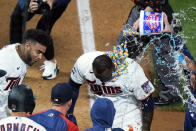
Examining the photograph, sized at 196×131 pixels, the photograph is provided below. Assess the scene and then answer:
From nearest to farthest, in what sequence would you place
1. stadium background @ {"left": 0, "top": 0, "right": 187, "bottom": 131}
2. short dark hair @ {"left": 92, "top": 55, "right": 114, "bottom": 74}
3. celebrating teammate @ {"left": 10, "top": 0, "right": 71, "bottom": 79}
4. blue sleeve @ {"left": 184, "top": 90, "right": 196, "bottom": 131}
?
blue sleeve @ {"left": 184, "top": 90, "right": 196, "bottom": 131}
short dark hair @ {"left": 92, "top": 55, "right": 114, "bottom": 74}
stadium background @ {"left": 0, "top": 0, "right": 187, "bottom": 131}
celebrating teammate @ {"left": 10, "top": 0, "right": 71, "bottom": 79}

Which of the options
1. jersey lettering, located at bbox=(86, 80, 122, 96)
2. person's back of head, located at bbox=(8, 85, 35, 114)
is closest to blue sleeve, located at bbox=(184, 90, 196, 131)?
jersey lettering, located at bbox=(86, 80, 122, 96)

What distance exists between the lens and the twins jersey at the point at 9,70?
15.5 feet

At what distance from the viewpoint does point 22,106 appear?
12.4 feet

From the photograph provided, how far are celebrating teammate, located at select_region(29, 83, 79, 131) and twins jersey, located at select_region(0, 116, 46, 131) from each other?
0.15 meters

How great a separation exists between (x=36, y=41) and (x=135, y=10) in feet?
6.68

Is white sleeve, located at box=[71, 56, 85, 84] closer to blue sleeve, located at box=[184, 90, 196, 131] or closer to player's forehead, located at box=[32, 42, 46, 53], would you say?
player's forehead, located at box=[32, 42, 46, 53]

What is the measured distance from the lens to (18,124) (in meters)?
3.67

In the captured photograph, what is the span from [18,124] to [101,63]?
1.36 m

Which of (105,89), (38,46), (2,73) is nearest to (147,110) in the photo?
(105,89)

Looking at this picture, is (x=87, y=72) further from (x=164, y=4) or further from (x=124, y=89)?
(x=164, y=4)

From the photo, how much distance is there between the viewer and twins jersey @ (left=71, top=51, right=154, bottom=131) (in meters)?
4.93

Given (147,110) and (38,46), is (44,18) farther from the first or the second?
(147,110)

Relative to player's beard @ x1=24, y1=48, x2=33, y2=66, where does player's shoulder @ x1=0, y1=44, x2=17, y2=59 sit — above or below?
above

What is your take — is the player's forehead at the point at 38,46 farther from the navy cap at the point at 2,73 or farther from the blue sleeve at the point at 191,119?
the blue sleeve at the point at 191,119
